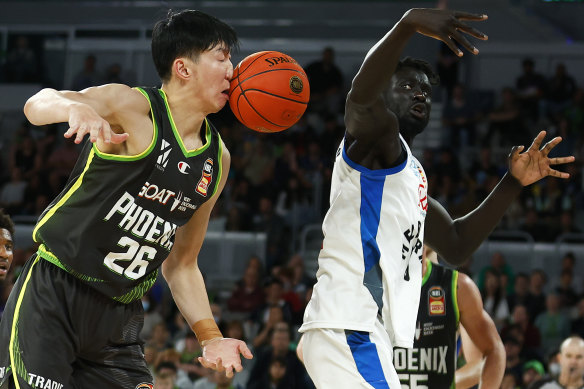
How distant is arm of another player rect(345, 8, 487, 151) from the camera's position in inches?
125

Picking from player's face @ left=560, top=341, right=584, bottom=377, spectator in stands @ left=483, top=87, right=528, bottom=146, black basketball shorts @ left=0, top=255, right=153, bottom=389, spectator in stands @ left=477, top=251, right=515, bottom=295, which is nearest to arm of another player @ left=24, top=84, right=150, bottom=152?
black basketball shorts @ left=0, top=255, right=153, bottom=389

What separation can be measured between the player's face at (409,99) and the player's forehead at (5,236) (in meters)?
2.04

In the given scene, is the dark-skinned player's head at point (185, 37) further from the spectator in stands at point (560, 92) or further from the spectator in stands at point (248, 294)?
the spectator in stands at point (560, 92)

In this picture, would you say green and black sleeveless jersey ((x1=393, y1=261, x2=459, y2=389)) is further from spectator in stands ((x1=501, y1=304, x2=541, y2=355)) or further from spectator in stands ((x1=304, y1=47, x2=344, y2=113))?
spectator in stands ((x1=304, y1=47, x2=344, y2=113))

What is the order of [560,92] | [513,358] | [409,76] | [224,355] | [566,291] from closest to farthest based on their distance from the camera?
[224,355] → [409,76] → [513,358] → [566,291] → [560,92]

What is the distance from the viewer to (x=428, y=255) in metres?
5.53

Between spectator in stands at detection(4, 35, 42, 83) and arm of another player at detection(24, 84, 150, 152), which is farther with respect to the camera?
spectator in stands at detection(4, 35, 42, 83)

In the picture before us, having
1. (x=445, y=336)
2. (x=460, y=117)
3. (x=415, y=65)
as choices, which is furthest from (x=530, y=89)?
(x=415, y=65)

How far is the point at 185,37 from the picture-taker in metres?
3.72

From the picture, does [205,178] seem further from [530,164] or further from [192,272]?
[530,164]

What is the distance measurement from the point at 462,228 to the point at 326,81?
1072 centimetres

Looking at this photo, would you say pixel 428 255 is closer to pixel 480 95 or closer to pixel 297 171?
pixel 297 171

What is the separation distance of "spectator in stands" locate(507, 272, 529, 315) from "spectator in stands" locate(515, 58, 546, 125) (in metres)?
4.45

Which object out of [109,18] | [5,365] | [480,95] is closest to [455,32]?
[5,365]
